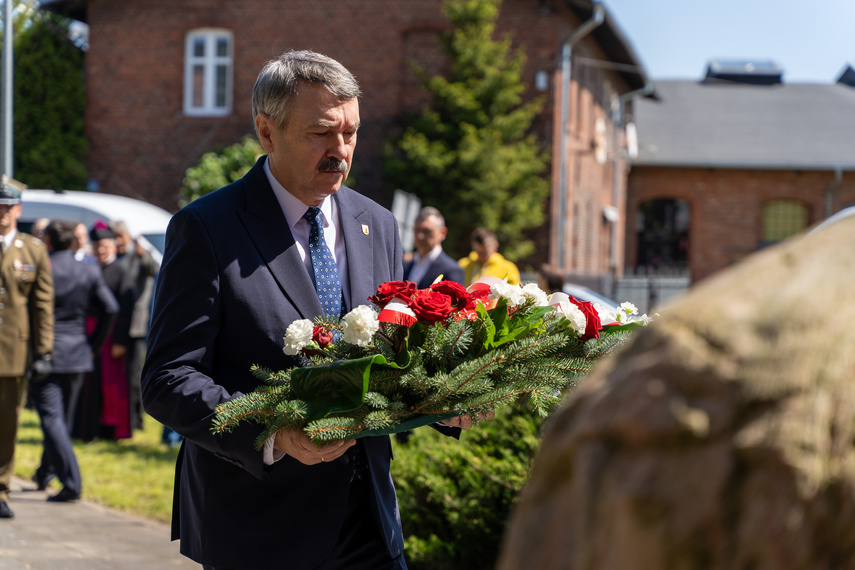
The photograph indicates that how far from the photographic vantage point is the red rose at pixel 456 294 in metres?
2.54

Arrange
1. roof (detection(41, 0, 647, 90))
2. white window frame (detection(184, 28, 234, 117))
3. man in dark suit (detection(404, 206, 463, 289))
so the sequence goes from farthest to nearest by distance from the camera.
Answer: white window frame (detection(184, 28, 234, 117)), roof (detection(41, 0, 647, 90)), man in dark suit (detection(404, 206, 463, 289))

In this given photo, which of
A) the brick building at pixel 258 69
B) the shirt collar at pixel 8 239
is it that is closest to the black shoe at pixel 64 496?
the shirt collar at pixel 8 239

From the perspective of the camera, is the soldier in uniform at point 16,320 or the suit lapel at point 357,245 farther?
the soldier in uniform at point 16,320

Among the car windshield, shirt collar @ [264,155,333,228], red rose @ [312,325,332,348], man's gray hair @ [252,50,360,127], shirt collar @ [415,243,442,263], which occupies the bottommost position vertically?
the car windshield

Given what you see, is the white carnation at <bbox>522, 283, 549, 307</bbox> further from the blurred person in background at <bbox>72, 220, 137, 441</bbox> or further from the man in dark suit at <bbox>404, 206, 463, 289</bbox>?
the blurred person in background at <bbox>72, 220, 137, 441</bbox>

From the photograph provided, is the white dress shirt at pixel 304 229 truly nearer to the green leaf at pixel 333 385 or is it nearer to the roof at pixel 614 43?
the green leaf at pixel 333 385

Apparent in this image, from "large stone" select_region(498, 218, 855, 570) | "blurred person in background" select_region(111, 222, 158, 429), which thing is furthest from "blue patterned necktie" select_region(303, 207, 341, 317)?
"blurred person in background" select_region(111, 222, 158, 429)

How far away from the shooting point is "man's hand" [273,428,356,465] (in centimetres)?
223

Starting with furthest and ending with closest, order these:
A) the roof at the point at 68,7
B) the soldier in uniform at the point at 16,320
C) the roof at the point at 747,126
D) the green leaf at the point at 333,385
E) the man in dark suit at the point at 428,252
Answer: the roof at the point at 747,126 < the roof at the point at 68,7 < the man in dark suit at the point at 428,252 < the soldier in uniform at the point at 16,320 < the green leaf at the point at 333,385

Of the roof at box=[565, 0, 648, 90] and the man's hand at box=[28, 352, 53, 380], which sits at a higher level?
the roof at box=[565, 0, 648, 90]

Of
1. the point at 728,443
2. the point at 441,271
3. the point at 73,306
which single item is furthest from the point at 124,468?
the point at 728,443

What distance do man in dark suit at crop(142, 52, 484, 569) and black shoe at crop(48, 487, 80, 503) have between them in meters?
4.99

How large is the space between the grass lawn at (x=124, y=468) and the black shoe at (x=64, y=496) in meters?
0.18

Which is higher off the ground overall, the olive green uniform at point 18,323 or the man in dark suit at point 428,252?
the man in dark suit at point 428,252
